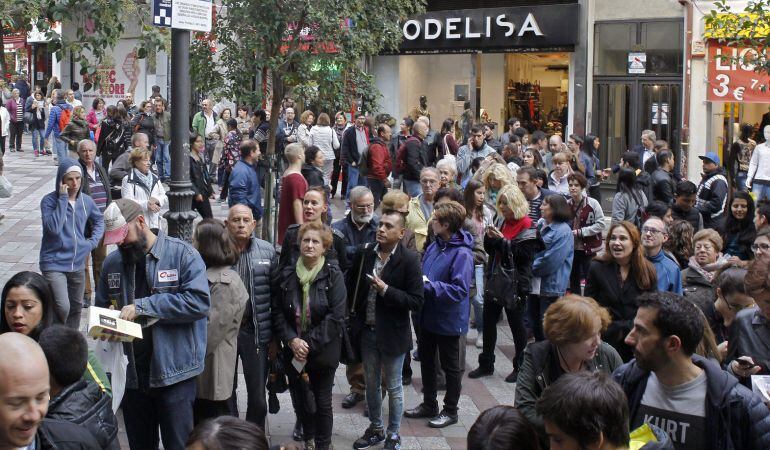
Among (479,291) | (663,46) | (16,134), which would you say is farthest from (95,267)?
(16,134)

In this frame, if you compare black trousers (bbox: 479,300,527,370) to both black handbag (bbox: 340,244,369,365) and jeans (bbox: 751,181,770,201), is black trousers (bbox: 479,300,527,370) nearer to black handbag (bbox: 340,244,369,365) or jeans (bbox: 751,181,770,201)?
black handbag (bbox: 340,244,369,365)

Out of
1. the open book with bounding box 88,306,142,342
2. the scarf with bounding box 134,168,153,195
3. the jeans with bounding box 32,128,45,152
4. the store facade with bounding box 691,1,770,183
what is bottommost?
the open book with bounding box 88,306,142,342

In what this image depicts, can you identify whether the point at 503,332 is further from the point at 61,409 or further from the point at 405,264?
the point at 61,409

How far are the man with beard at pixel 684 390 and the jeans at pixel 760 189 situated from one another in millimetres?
12739

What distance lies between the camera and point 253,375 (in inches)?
275

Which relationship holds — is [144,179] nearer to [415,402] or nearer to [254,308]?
[415,402]

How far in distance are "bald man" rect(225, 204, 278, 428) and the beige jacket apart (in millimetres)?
388

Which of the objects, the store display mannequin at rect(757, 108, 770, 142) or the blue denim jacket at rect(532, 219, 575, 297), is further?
the store display mannequin at rect(757, 108, 770, 142)

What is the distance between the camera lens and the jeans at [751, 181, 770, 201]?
1630cm

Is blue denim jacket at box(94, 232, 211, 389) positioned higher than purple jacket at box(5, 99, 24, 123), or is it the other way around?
purple jacket at box(5, 99, 24, 123)

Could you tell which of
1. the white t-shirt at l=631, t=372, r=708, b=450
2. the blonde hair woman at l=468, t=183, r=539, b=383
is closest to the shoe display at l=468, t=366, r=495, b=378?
the blonde hair woman at l=468, t=183, r=539, b=383

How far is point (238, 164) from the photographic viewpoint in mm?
13070

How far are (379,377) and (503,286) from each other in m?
2.11

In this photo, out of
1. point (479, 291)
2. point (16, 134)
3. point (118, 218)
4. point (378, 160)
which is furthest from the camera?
point (16, 134)
